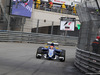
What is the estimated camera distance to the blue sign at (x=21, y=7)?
20719 mm

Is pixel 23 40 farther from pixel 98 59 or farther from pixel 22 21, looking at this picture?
pixel 98 59

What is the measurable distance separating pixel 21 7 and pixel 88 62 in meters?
14.2

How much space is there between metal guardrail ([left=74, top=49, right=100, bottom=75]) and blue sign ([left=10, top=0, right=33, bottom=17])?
1279 cm

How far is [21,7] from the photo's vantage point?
2109 centimetres

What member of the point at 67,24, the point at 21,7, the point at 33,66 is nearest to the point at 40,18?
the point at 67,24

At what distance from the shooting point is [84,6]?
28.4 ft

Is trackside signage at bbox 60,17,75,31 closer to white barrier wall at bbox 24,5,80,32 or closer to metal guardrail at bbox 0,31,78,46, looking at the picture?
white barrier wall at bbox 24,5,80,32

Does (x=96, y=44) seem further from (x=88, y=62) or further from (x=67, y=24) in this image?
(x=67, y=24)

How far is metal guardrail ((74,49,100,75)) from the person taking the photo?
24.0 ft

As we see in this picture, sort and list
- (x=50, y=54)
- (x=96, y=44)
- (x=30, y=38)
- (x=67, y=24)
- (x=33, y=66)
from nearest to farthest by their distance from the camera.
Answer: (x=96, y=44) → (x=33, y=66) → (x=50, y=54) → (x=30, y=38) → (x=67, y=24)

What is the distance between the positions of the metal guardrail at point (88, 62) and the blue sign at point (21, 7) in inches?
503

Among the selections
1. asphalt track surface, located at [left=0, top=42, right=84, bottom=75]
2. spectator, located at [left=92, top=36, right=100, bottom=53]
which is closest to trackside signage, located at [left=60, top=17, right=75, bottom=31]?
asphalt track surface, located at [left=0, top=42, right=84, bottom=75]

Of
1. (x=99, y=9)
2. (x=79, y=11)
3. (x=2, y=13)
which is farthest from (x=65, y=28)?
(x=99, y=9)

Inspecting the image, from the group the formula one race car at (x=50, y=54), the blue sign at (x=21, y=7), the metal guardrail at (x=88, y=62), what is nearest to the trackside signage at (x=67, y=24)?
the blue sign at (x=21, y=7)
